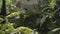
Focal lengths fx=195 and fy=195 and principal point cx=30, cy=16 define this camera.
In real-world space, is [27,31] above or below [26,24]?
above

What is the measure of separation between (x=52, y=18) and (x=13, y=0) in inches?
57.9

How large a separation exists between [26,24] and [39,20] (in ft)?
0.78

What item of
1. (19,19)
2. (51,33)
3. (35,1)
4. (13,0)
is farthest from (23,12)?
(13,0)

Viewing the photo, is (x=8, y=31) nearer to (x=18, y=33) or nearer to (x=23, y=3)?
(x=18, y=33)

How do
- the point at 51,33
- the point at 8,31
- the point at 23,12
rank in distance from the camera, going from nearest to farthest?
the point at 8,31 < the point at 51,33 < the point at 23,12

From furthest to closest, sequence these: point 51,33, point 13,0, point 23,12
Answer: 1. point 13,0
2. point 23,12
3. point 51,33

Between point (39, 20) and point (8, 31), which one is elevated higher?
point (8, 31)

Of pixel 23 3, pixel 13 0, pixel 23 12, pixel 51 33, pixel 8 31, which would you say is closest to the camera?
pixel 8 31

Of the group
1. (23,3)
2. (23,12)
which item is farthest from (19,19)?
(23,3)

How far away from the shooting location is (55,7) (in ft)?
12.2

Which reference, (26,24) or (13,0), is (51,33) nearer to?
(26,24)

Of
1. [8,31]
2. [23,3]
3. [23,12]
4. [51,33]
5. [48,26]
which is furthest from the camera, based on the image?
[23,3]

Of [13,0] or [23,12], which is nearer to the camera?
[23,12]

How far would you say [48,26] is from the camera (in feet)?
10.8
